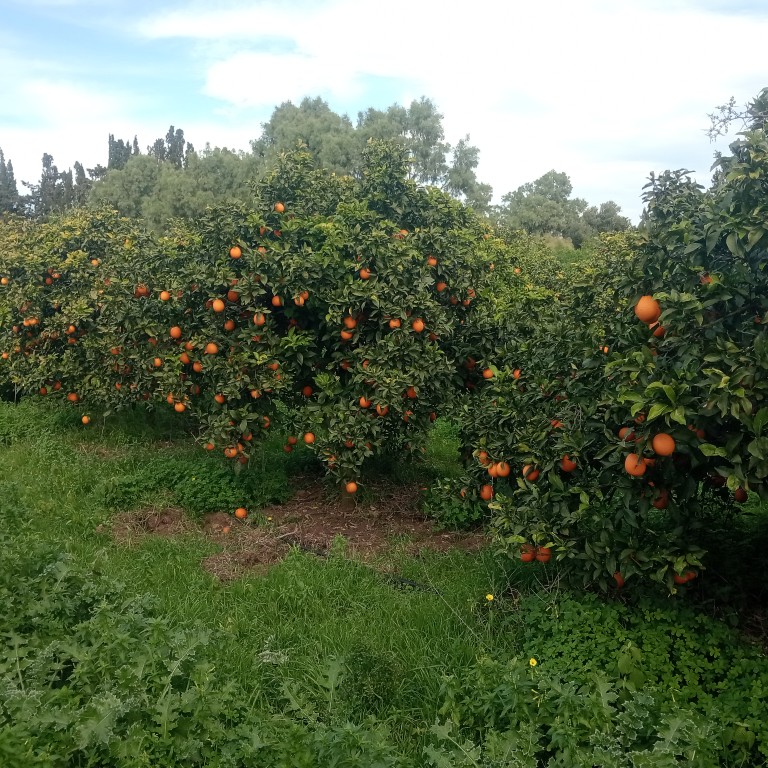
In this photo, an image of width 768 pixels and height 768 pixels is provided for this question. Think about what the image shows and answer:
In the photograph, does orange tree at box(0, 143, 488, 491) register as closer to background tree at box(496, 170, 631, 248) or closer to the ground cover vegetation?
the ground cover vegetation

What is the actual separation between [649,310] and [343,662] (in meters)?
2.15

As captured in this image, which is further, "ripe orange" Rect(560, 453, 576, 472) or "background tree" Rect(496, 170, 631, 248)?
"background tree" Rect(496, 170, 631, 248)

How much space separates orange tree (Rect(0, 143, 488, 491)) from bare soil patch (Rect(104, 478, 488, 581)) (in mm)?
432

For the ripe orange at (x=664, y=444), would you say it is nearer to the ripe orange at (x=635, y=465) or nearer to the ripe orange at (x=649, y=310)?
the ripe orange at (x=635, y=465)

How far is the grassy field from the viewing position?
2.46m

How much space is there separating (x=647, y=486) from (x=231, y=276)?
3309 mm

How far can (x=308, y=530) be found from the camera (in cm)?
523

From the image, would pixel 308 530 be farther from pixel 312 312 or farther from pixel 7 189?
pixel 7 189

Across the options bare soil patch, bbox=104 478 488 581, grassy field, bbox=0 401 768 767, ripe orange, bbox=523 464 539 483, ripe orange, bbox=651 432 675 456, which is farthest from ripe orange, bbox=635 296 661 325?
bare soil patch, bbox=104 478 488 581

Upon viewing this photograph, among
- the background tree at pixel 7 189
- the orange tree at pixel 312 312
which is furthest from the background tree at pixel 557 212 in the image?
the background tree at pixel 7 189

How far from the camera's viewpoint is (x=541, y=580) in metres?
3.96

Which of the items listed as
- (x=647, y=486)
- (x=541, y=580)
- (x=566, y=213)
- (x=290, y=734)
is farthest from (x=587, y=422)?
(x=566, y=213)

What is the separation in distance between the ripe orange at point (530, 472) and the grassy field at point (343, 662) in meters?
0.62

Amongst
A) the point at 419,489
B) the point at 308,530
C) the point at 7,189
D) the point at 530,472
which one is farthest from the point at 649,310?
the point at 7,189
